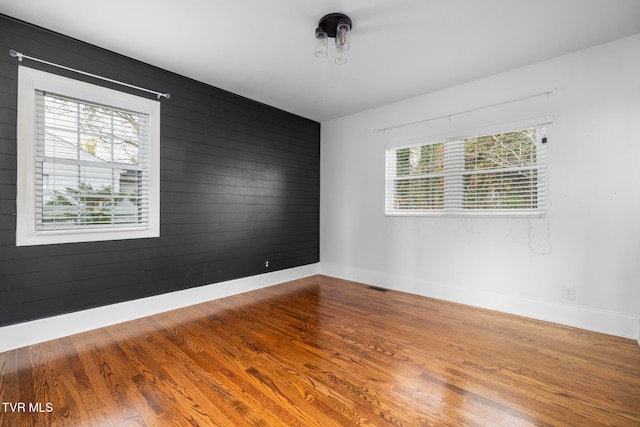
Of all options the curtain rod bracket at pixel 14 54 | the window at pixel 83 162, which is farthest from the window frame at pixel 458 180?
the curtain rod bracket at pixel 14 54

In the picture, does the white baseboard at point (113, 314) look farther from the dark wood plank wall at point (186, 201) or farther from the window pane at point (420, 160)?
the window pane at point (420, 160)

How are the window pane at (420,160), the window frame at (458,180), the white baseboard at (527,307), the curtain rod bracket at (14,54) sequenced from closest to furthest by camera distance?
1. the curtain rod bracket at (14,54)
2. the white baseboard at (527,307)
3. the window frame at (458,180)
4. the window pane at (420,160)

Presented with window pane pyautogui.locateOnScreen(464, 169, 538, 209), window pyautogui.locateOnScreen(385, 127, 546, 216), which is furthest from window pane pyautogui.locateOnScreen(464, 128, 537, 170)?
window pane pyautogui.locateOnScreen(464, 169, 538, 209)

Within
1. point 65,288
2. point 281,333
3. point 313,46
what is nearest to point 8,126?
point 65,288

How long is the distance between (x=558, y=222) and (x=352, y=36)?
9.04 ft

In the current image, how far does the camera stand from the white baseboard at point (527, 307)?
2604 mm

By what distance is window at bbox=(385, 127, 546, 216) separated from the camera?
3.10m

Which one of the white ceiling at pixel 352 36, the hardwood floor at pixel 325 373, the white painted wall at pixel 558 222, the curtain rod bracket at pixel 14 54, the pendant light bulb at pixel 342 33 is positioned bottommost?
the hardwood floor at pixel 325 373

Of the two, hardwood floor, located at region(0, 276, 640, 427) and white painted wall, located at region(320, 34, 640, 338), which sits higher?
white painted wall, located at region(320, 34, 640, 338)

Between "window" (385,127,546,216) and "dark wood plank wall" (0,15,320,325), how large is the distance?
1.65 m

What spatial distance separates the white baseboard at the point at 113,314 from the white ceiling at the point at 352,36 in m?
2.30

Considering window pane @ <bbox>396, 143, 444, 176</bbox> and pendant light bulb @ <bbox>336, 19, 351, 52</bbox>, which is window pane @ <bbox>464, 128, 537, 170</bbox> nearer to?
window pane @ <bbox>396, 143, 444, 176</bbox>

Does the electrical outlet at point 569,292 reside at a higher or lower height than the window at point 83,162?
lower

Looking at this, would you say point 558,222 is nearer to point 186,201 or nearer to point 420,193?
point 420,193
